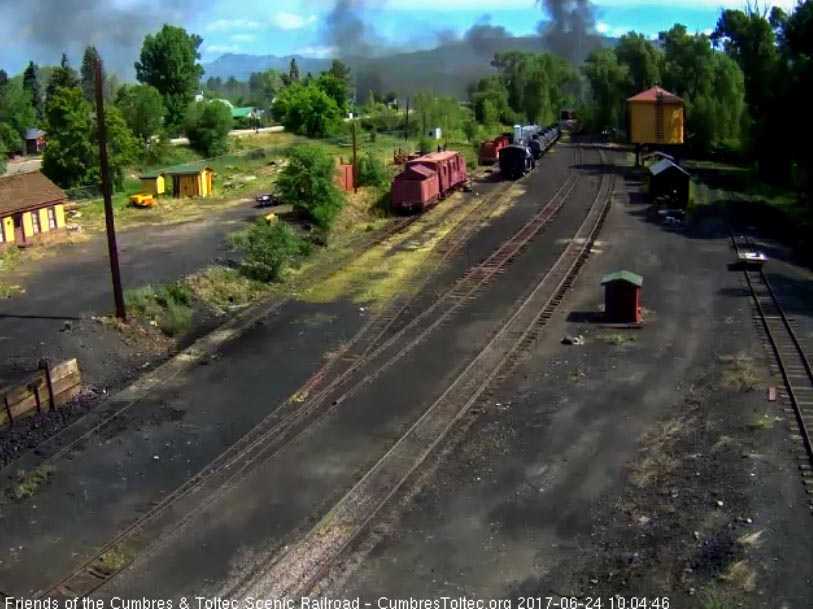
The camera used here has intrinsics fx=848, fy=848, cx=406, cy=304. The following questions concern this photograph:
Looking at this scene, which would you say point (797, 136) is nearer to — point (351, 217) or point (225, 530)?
point (351, 217)

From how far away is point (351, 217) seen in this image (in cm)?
3959

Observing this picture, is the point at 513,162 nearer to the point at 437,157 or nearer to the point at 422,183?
the point at 437,157

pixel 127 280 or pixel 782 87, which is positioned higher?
pixel 782 87

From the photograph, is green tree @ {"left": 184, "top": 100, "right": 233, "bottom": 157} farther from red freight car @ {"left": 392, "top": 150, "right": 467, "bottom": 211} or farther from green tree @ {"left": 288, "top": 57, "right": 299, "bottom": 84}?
green tree @ {"left": 288, "top": 57, "right": 299, "bottom": 84}

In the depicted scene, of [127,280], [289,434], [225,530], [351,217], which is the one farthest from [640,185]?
[225,530]

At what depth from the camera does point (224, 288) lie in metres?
26.6

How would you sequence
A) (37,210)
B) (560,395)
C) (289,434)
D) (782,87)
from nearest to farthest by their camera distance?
(289,434) → (560,395) → (37,210) → (782,87)

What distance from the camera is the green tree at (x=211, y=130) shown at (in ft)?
227

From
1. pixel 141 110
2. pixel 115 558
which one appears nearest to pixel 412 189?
pixel 115 558

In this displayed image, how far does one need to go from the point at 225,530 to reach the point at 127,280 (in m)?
16.6

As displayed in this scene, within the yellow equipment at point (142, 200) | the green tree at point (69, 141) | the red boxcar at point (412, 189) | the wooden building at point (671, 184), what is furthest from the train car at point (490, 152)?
the green tree at point (69, 141)

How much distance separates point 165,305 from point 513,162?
34201mm

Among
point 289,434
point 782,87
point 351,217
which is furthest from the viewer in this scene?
point 782,87

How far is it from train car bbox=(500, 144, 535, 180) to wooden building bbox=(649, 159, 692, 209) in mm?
11090
